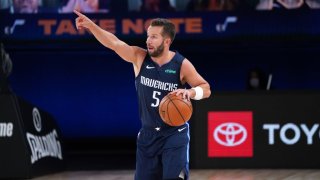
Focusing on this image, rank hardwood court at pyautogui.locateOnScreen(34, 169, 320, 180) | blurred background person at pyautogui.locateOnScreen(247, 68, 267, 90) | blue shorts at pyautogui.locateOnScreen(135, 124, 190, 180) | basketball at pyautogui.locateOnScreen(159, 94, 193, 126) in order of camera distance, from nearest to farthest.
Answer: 1. basketball at pyautogui.locateOnScreen(159, 94, 193, 126)
2. blue shorts at pyautogui.locateOnScreen(135, 124, 190, 180)
3. hardwood court at pyautogui.locateOnScreen(34, 169, 320, 180)
4. blurred background person at pyautogui.locateOnScreen(247, 68, 267, 90)

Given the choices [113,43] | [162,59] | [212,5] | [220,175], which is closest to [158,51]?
[162,59]

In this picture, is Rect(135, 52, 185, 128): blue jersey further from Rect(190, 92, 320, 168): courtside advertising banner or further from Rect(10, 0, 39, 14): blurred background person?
Rect(10, 0, 39, 14): blurred background person

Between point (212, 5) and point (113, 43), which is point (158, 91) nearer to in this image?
point (113, 43)

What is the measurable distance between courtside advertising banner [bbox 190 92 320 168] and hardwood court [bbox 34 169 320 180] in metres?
0.26

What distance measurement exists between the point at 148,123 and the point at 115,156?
7.88 metres

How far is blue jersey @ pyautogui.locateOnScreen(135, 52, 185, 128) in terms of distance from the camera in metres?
5.41

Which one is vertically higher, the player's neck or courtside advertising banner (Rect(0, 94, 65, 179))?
the player's neck

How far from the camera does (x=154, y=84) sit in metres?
5.40

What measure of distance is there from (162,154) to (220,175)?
4303 mm

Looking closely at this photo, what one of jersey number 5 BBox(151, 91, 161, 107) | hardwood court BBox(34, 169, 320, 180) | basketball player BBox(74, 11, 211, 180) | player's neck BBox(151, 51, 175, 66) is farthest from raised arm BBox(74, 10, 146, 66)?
hardwood court BBox(34, 169, 320, 180)

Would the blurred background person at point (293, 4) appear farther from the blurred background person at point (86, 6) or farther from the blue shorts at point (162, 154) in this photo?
the blue shorts at point (162, 154)

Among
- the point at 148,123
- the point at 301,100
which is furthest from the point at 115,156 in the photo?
the point at 148,123

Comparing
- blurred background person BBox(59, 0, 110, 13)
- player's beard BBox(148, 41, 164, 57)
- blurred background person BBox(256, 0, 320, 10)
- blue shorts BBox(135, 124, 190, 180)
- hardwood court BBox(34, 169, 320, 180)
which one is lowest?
hardwood court BBox(34, 169, 320, 180)

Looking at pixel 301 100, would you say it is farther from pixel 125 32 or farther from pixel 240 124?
pixel 125 32
